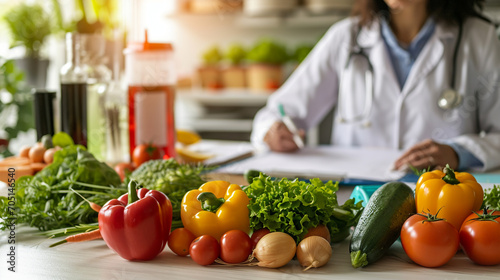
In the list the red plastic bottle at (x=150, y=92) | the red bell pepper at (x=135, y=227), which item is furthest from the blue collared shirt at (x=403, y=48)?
the red bell pepper at (x=135, y=227)

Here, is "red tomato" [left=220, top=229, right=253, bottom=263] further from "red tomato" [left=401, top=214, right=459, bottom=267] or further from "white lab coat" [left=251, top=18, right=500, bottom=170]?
"white lab coat" [left=251, top=18, right=500, bottom=170]

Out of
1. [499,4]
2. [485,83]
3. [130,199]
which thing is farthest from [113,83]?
[499,4]

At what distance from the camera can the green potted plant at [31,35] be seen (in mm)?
2232

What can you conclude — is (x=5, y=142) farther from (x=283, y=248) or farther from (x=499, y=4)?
(x=499, y=4)

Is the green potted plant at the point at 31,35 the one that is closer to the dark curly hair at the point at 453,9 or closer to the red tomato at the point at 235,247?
the dark curly hair at the point at 453,9

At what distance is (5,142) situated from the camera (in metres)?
1.63

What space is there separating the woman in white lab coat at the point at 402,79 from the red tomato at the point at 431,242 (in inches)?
33.3

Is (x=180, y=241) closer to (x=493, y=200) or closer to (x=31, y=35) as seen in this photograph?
(x=493, y=200)

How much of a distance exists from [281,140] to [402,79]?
1.73 feet

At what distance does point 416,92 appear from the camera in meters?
1.74

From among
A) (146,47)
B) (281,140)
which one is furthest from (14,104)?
(281,140)

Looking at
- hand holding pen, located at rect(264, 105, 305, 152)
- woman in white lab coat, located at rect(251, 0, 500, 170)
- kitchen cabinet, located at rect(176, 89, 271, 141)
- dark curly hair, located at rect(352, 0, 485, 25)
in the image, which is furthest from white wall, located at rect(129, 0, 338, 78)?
hand holding pen, located at rect(264, 105, 305, 152)

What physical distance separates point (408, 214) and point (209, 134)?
2.64 meters

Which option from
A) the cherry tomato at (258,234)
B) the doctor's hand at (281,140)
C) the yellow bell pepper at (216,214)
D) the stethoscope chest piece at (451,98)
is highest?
the stethoscope chest piece at (451,98)
